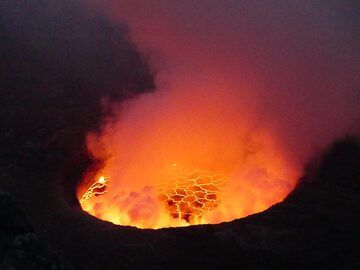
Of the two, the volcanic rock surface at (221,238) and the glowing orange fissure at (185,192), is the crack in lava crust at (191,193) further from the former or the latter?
the volcanic rock surface at (221,238)

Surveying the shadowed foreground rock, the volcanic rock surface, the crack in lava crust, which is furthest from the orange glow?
the shadowed foreground rock

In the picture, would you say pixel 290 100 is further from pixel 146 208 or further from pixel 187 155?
pixel 146 208

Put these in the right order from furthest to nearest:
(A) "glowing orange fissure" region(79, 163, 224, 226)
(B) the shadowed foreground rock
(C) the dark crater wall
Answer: (A) "glowing orange fissure" region(79, 163, 224, 226) → (C) the dark crater wall → (B) the shadowed foreground rock

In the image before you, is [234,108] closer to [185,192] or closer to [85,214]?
[185,192]

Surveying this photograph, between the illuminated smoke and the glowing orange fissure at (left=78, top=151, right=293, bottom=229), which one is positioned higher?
the illuminated smoke

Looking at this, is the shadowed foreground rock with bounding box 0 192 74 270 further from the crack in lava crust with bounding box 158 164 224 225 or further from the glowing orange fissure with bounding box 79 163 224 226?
the crack in lava crust with bounding box 158 164 224 225


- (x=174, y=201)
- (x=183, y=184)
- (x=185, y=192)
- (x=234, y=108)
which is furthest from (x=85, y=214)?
(x=234, y=108)

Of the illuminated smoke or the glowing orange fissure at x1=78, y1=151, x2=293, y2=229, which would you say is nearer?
the glowing orange fissure at x1=78, y1=151, x2=293, y2=229

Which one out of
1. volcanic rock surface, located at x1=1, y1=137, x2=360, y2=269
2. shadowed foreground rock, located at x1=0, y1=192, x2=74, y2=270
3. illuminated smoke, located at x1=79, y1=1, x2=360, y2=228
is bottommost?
shadowed foreground rock, located at x1=0, y1=192, x2=74, y2=270

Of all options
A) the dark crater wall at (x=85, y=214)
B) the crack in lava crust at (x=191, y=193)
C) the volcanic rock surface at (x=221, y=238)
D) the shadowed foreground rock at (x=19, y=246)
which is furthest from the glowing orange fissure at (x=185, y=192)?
the shadowed foreground rock at (x=19, y=246)
